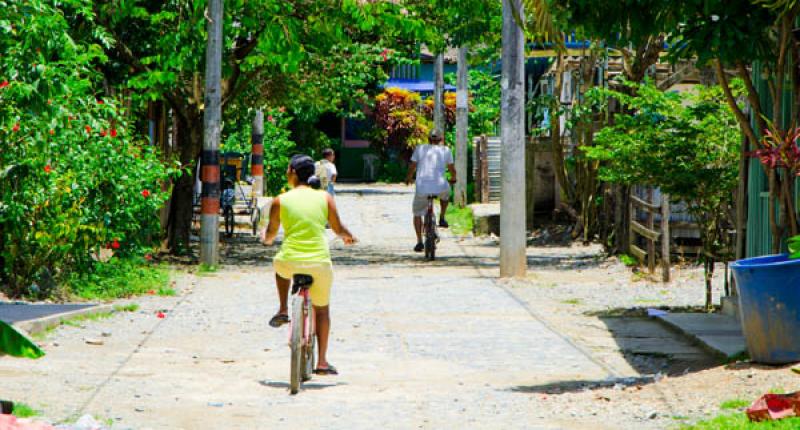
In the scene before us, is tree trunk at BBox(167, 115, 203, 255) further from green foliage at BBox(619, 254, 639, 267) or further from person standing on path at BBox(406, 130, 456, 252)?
green foliage at BBox(619, 254, 639, 267)

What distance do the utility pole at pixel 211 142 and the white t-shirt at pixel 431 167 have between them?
310 cm

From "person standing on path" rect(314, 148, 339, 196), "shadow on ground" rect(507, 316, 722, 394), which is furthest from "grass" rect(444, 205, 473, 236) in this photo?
"shadow on ground" rect(507, 316, 722, 394)

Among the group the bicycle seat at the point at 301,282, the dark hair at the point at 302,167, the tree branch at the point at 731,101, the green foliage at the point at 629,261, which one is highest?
the tree branch at the point at 731,101

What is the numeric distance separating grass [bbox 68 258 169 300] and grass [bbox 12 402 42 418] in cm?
662

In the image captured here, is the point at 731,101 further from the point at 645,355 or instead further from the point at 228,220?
the point at 228,220

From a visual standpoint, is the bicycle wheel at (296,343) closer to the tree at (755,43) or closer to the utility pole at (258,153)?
the tree at (755,43)

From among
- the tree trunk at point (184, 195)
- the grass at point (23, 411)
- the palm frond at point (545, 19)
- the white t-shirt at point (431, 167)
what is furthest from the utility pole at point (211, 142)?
the grass at point (23, 411)

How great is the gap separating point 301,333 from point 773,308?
3.21 meters

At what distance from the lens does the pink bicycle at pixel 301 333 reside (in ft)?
31.0

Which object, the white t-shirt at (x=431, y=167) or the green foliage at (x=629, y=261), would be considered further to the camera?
the white t-shirt at (x=431, y=167)

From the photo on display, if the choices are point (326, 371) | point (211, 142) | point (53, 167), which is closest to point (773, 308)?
point (326, 371)

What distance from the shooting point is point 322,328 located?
10.2 metres

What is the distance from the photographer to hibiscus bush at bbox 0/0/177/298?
483 inches

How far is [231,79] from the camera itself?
2220 centimetres
